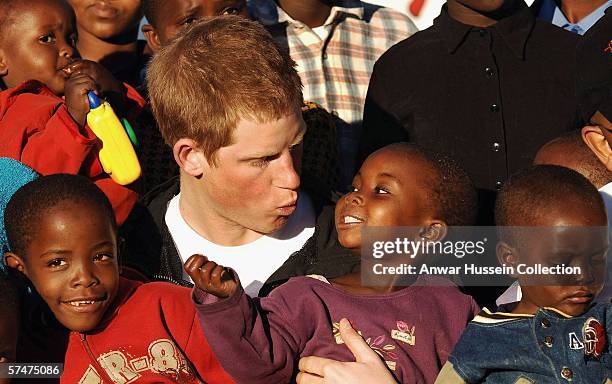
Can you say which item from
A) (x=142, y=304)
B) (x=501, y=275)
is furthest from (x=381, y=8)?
(x=142, y=304)

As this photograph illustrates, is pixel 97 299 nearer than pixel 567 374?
No

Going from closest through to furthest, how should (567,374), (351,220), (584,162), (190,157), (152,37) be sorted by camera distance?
(567,374) < (351,220) < (190,157) < (584,162) < (152,37)

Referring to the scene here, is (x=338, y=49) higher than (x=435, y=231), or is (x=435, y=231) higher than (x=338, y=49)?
(x=435, y=231)

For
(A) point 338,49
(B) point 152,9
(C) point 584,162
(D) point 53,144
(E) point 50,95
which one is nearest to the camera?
(D) point 53,144

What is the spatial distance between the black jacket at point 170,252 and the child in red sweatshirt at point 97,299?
29cm

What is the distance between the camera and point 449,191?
163 inches

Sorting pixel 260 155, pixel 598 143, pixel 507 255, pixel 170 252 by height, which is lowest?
pixel 170 252

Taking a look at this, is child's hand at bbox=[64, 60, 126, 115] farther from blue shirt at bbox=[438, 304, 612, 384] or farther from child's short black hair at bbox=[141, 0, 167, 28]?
blue shirt at bbox=[438, 304, 612, 384]

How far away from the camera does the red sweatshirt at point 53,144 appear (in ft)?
14.2

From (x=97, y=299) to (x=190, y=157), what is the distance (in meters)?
0.63

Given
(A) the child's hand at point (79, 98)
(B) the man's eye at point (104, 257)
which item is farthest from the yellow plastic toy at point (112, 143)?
(B) the man's eye at point (104, 257)

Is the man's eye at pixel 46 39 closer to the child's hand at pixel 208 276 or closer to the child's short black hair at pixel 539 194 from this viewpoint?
the child's hand at pixel 208 276

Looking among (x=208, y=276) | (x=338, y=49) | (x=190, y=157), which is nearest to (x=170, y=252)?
(x=190, y=157)

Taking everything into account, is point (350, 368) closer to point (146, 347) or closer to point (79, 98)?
point (146, 347)
